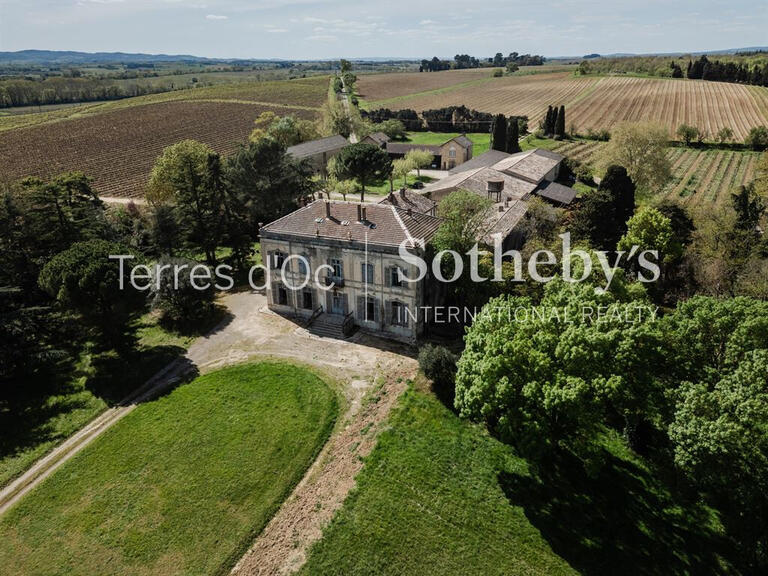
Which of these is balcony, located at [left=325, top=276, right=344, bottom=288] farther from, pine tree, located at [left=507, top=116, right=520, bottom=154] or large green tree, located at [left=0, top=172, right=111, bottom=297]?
pine tree, located at [left=507, top=116, right=520, bottom=154]

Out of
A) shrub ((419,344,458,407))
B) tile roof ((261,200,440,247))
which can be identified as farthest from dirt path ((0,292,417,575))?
tile roof ((261,200,440,247))

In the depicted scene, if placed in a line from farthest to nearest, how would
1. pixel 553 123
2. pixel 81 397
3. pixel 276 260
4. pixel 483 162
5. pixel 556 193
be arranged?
pixel 553 123, pixel 483 162, pixel 556 193, pixel 276 260, pixel 81 397

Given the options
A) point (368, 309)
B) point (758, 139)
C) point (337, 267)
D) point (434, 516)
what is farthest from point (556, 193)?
point (758, 139)

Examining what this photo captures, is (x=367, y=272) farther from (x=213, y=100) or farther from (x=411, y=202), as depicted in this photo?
(x=213, y=100)

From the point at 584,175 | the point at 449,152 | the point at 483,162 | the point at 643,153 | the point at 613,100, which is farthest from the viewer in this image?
the point at 613,100

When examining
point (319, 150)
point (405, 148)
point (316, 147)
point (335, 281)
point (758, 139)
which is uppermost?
point (758, 139)

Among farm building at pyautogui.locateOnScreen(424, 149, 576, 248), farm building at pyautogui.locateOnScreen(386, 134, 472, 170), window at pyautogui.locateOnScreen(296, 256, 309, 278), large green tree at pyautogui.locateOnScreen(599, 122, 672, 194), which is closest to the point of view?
window at pyautogui.locateOnScreen(296, 256, 309, 278)
